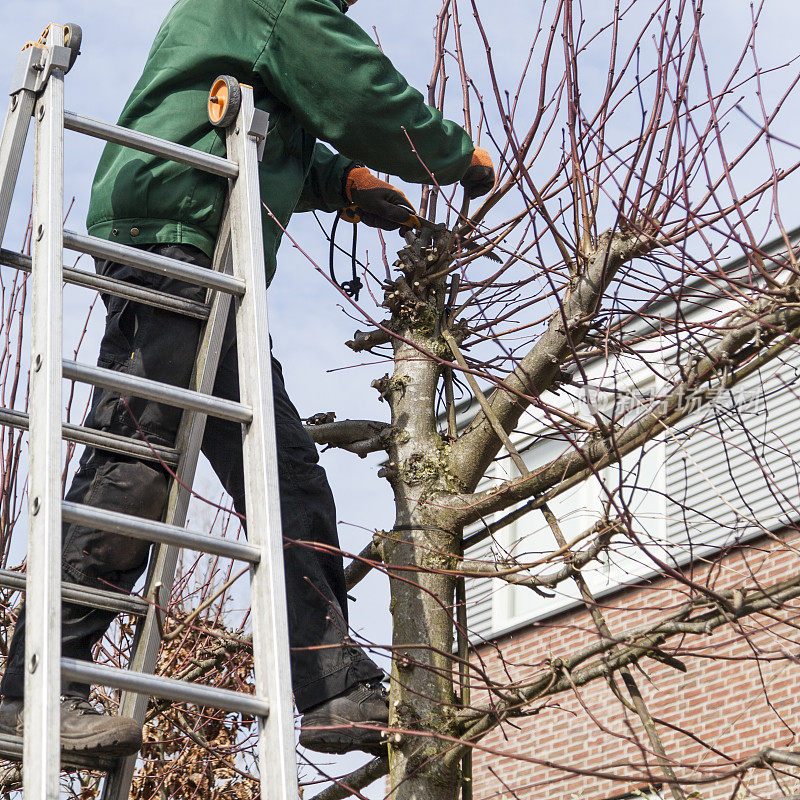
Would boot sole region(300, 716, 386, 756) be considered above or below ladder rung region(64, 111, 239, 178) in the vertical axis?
below

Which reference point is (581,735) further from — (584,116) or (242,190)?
(242,190)

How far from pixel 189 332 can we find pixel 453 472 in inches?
44.0

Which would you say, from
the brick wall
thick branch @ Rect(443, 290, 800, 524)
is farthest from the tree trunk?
the brick wall

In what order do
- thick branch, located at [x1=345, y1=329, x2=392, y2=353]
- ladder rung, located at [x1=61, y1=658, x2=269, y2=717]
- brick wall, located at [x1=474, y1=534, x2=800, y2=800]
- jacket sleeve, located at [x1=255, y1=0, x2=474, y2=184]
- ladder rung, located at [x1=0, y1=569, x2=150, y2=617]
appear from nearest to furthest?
ladder rung, located at [x1=61, y1=658, x2=269, y2=717], ladder rung, located at [x1=0, y1=569, x2=150, y2=617], jacket sleeve, located at [x1=255, y1=0, x2=474, y2=184], thick branch, located at [x1=345, y1=329, x2=392, y2=353], brick wall, located at [x1=474, y1=534, x2=800, y2=800]

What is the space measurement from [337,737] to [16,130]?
1.91 metres

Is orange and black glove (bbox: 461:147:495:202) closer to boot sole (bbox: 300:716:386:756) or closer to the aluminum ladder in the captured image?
the aluminum ladder

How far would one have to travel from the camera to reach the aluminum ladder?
8.48 ft

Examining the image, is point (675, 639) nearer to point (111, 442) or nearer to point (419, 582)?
point (419, 582)

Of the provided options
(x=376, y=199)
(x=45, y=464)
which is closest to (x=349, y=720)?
(x=45, y=464)

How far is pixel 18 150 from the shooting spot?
332 cm

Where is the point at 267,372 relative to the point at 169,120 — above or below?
below

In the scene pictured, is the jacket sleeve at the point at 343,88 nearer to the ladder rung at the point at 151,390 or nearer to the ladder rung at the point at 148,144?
the ladder rung at the point at 148,144

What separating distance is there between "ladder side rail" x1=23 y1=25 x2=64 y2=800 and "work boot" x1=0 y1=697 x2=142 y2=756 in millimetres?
667

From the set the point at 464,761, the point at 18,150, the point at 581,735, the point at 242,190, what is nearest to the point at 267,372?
the point at 242,190
